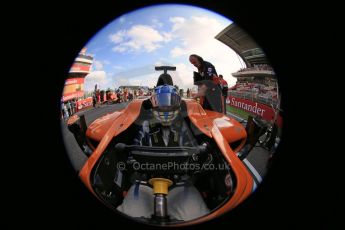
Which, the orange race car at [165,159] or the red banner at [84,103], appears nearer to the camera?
the orange race car at [165,159]

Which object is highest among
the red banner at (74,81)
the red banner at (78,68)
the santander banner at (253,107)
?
the red banner at (78,68)

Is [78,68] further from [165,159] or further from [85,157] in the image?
[165,159]

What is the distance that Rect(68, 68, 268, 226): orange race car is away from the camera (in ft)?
3.71

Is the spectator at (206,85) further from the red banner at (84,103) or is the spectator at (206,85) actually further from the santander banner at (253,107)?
the red banner at (84,103)

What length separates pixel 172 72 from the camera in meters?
1.17

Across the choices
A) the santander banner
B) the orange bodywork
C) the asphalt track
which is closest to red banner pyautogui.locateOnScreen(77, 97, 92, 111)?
the asphalt track

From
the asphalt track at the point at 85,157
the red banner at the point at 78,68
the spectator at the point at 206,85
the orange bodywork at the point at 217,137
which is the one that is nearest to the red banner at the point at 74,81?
the red banner at the point at 78,68

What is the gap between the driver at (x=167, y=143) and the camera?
1.18 meters

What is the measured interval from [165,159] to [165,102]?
29cm

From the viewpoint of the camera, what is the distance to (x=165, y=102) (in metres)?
1.16

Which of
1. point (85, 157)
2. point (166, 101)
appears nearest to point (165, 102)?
point (166, 101)

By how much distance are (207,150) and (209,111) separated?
0.21 m

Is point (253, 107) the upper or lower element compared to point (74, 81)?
lower

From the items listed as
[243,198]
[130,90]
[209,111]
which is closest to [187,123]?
[209,111]
